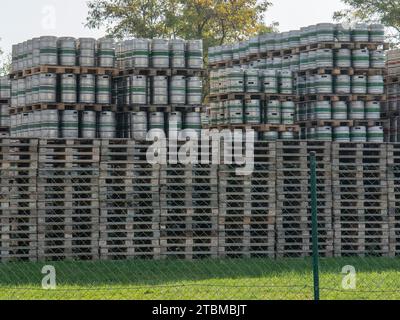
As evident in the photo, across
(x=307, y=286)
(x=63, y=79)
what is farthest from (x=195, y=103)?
(x=307, y=286)

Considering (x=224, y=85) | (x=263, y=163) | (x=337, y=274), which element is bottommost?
(x=337, y=274)

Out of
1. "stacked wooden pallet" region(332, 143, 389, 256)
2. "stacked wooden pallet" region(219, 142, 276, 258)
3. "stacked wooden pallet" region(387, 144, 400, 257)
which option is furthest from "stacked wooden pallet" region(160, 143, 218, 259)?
"stacked wooden pallet" region(387, 144, 400, 257)

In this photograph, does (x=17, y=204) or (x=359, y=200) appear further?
(x=359, y=200)

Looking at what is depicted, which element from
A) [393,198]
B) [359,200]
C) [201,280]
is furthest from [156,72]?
[201,280]

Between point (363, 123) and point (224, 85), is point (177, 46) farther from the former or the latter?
point (363, 123)

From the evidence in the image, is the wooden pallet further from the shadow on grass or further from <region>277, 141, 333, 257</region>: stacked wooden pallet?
the shadow on grass

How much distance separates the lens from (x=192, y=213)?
17.8m

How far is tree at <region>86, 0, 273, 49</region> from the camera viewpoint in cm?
3622

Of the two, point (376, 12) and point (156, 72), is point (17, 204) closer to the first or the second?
point (156, 72)

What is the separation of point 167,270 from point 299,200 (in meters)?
3.37

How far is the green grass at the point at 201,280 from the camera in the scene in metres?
12.8

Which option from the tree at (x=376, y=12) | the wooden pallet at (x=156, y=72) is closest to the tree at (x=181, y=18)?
the tree at (x=376, y=12)

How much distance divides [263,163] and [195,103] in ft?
7.03
